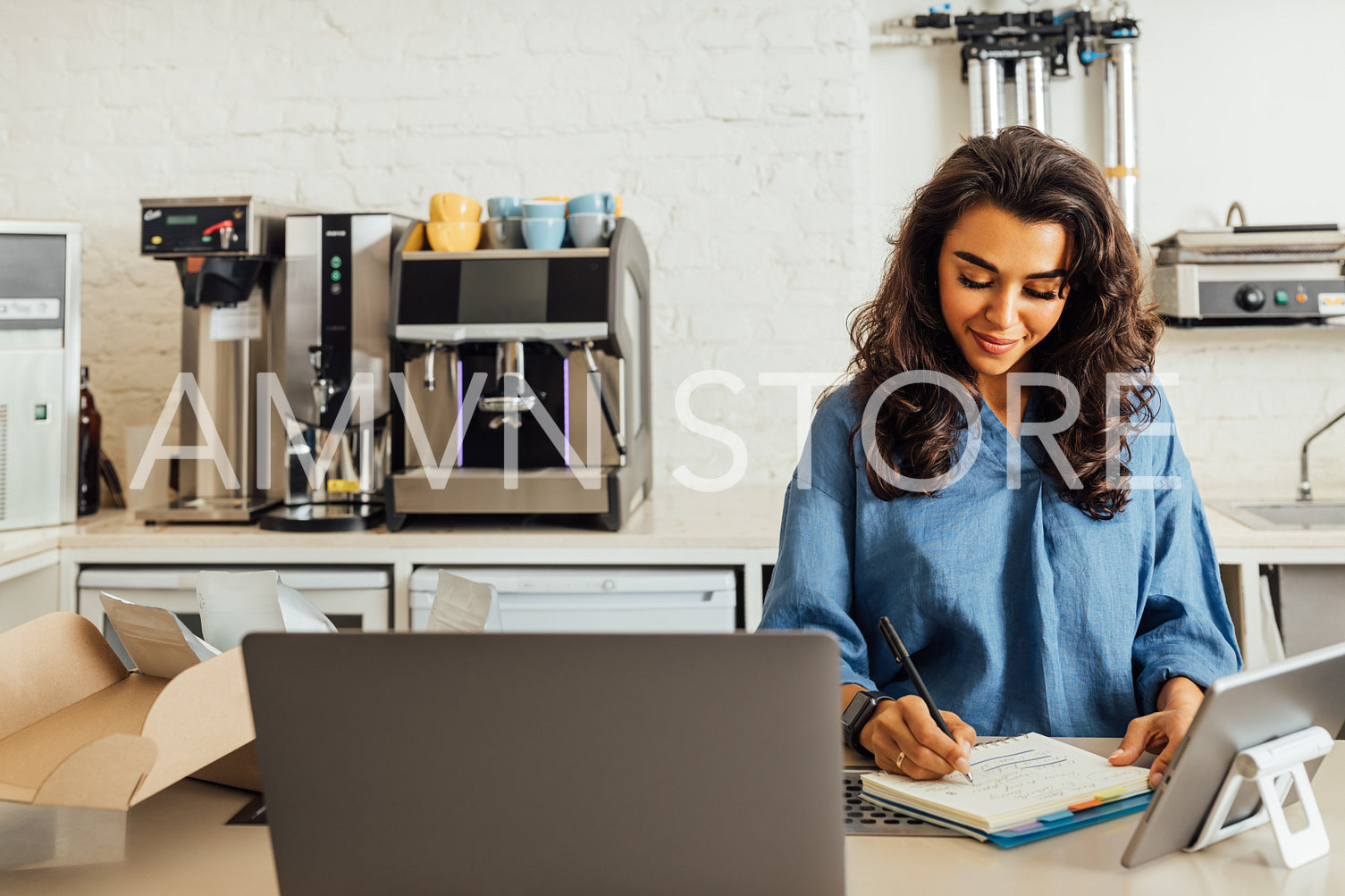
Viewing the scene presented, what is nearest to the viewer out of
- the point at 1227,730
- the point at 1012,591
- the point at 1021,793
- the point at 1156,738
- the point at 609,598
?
the point at 1227,730

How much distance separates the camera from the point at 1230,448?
8.50ft

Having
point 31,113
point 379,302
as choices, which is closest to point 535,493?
point 379,302

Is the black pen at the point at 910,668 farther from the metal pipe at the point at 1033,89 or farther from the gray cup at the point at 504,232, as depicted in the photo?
the metal pipe at the point at 1033,89

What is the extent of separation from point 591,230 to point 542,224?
0.34ft

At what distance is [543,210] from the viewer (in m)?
2.20

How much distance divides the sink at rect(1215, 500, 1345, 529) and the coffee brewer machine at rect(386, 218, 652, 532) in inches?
55.0

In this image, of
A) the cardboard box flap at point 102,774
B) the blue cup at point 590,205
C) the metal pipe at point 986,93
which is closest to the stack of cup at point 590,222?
the blue cup at point 590,205

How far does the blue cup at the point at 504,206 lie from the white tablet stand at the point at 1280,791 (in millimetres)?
1866

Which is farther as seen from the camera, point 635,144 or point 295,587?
point 635,144

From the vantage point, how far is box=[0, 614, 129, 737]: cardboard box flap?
91 centimetres

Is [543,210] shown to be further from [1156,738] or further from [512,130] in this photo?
[1156,738]

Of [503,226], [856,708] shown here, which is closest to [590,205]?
[503,226]

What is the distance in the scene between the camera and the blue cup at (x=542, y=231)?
7.19 feet

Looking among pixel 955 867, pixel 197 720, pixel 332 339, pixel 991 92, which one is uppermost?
pixel 991 92
